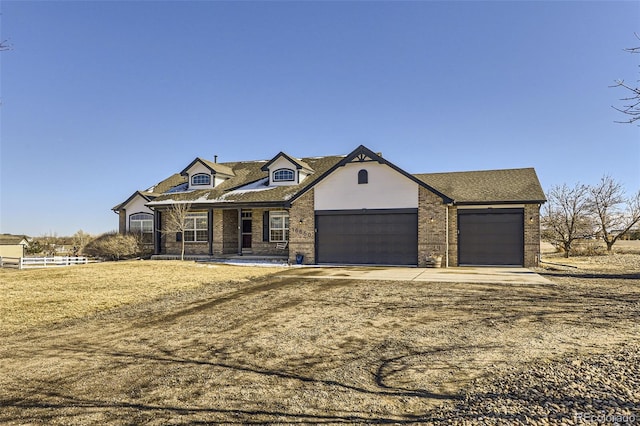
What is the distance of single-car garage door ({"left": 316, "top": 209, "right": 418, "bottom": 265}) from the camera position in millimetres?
21203

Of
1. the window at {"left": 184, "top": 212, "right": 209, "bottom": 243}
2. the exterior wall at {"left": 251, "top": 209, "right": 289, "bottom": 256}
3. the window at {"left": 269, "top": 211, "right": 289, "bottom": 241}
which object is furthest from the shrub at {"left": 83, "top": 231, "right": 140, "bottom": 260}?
the window at {"left": 269, "top": 211, "right": 289, "bottom": 241}

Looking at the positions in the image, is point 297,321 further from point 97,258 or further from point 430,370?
point 97,258

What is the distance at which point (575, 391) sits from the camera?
175 inches

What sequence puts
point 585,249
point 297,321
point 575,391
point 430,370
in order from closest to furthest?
point 575,391 → point 430,370 → point 297,321 → point 585,249

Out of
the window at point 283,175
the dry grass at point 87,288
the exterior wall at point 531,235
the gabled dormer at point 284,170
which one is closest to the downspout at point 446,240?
the exterior wall at point 531,235

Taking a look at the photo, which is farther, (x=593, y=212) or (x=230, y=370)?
(x=593, y=212)

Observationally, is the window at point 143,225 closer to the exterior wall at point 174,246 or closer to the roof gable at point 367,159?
the exterior wall at point 174,246

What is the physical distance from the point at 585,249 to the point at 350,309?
25481 millimetres

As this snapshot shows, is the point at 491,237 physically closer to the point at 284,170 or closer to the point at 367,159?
the point at 367,159

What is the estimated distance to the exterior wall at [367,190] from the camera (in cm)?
2127

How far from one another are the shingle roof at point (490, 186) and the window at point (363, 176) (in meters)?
3.72

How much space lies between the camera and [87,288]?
12938 mm

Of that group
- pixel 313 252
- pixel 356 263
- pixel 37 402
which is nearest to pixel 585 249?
pixel 356 263

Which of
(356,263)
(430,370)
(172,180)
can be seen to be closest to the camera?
(430,370)
